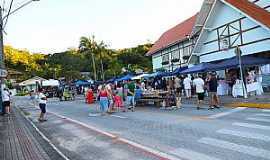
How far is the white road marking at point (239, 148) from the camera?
7878 mm

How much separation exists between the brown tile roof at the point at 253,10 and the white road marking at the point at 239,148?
1665 centimetres

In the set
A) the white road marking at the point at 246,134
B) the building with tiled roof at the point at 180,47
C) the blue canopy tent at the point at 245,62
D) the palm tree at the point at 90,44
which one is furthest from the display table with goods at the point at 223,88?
the palm tree at the point at 90,44

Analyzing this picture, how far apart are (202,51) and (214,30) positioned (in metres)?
2.52

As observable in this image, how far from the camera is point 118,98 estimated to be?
914 inches

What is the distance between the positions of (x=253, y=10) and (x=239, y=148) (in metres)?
20.2

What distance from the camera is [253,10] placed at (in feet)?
88.5

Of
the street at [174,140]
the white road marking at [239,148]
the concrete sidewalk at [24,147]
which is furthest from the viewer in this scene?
the concrete sidewalk at [24,147]

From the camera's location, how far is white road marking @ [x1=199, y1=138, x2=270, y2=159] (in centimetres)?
788

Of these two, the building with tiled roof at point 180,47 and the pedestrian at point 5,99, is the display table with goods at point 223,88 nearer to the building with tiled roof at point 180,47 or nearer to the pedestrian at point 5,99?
the building with tiled roof at point 180,47

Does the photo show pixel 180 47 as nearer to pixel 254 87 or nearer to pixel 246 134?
pixel 254 87

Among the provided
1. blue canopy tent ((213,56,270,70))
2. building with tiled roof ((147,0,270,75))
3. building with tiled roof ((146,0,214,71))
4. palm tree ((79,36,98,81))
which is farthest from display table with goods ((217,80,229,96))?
palm tree ((79,36,98,81))

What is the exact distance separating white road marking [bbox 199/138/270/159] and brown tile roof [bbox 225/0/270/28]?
54.6 feet

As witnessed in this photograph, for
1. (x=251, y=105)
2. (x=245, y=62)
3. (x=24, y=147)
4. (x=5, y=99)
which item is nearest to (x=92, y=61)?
(x=5, y=99)

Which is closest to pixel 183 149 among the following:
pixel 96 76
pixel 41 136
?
pixel 41 136
